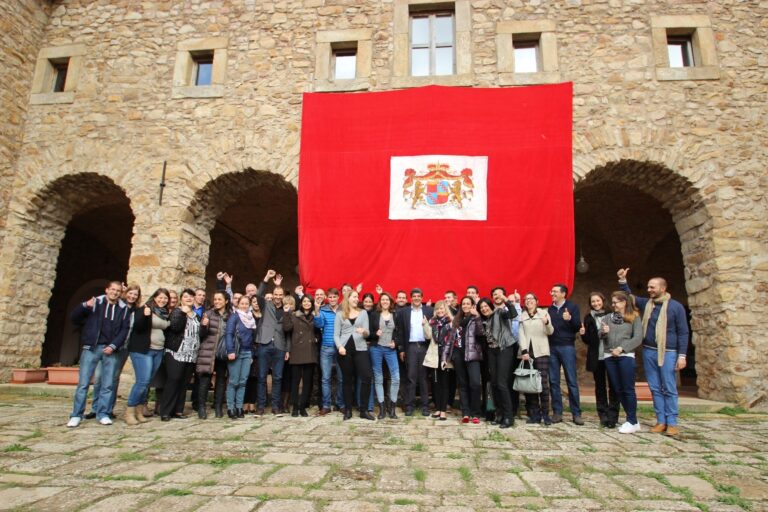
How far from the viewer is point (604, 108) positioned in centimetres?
698

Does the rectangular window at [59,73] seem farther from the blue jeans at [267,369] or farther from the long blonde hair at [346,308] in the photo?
the long blonde hair at [346,308]

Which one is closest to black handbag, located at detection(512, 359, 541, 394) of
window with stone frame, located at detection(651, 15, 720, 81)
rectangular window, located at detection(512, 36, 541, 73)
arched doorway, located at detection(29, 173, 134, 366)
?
rectangular window, located at detection(512, 36, 541, 73)

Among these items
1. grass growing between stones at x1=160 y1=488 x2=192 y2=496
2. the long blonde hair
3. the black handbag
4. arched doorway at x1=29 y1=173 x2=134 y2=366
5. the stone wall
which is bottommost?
grass growing between stones at x1=160 y1=488 x2=192 y2=496

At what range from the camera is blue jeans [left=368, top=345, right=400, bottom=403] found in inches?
205

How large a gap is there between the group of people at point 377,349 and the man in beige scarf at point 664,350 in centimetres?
1

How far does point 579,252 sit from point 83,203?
10605 millimetres

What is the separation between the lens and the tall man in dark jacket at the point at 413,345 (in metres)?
5.33

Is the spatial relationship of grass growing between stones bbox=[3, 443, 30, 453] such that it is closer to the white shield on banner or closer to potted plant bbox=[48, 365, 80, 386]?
potted plant bbox=[48, 365, 80, 386]

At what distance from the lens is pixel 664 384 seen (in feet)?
15.2

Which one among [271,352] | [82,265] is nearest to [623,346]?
[271,352]

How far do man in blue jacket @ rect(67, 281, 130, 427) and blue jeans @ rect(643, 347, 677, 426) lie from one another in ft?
18.9

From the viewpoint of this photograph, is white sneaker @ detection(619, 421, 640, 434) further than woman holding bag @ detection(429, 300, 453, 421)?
No

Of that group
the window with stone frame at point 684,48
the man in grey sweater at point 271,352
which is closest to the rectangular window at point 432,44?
the window with stone frame at point 684,48

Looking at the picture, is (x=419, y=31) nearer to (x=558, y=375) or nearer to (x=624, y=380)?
(x=558, y=375)
